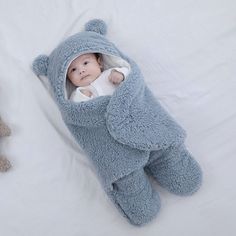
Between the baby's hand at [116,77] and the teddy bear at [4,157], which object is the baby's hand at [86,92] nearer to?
the baby's hand at [116,77]

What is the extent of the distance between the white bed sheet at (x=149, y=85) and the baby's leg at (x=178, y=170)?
3cm

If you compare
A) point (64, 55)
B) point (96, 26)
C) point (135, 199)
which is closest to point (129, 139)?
point (135, 199)

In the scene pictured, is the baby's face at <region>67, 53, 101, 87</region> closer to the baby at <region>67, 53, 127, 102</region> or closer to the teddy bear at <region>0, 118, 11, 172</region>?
the baby at <region>67, 53, 127, 102</region>

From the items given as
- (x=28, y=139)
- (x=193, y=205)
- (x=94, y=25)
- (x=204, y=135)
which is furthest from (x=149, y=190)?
(x=94, y=25)

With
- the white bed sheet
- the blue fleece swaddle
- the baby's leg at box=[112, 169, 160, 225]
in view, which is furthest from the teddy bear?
the baby's leg at box=[112, 169, 160, 225]

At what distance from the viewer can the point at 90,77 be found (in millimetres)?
1118

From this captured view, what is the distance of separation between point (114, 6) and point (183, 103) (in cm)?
39

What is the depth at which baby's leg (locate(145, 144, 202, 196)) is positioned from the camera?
105 centimetres

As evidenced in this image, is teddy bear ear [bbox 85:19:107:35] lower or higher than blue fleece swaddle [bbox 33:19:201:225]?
higher

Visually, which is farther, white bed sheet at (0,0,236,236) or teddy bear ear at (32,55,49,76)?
teddy bear ear at (32,55,49,76)

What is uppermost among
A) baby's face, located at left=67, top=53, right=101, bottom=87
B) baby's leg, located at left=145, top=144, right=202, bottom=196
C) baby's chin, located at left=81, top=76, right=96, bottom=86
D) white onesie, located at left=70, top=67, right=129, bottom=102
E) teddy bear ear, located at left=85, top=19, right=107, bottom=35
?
teddy bear ear, located at left=85, top=19, right=107, bottom=35

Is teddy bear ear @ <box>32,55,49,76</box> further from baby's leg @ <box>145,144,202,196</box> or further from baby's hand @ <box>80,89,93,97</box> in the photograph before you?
baby's leg @ <box>145,144,202,196</box>

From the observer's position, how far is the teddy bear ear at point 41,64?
3.74 feet

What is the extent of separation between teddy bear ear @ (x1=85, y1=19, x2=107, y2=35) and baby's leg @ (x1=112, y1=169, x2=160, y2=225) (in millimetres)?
446
